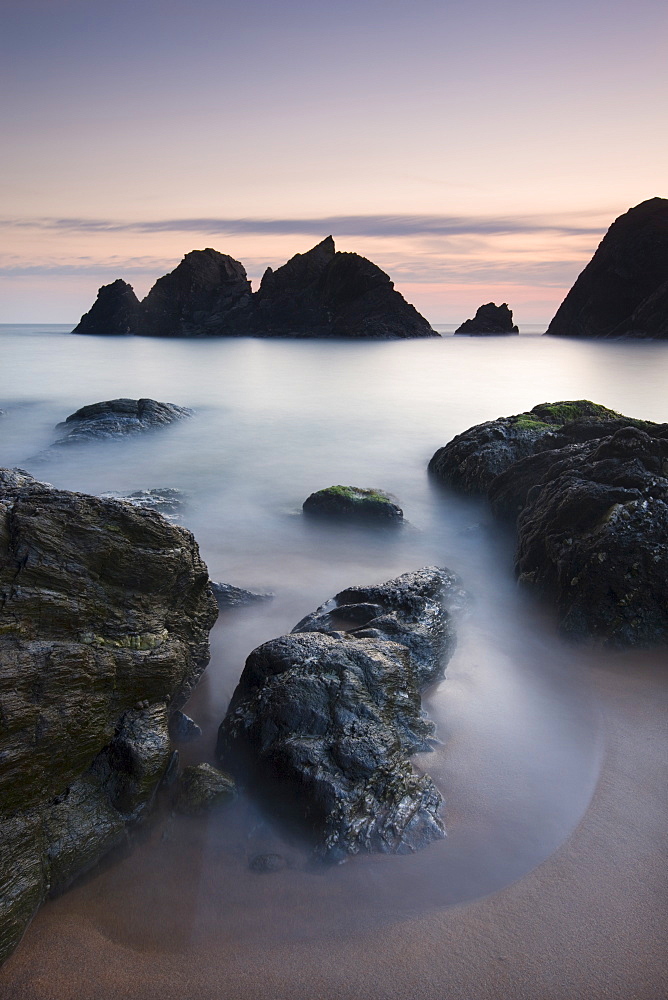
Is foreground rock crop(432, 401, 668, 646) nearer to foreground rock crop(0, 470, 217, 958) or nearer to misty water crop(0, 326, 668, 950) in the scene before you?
misty water crop(0, 326, 668, 950)

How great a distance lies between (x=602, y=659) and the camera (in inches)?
211

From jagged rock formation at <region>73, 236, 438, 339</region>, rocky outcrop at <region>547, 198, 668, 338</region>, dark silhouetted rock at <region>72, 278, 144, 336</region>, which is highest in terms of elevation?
rocky outcrop at <region>547, 198, 668, 338</region>

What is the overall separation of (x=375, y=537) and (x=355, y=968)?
609 centimetres

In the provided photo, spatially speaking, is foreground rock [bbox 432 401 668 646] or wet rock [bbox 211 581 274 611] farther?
wet rock [bbox 211 581 274 611]

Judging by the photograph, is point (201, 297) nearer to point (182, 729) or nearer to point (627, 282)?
point (627, 282)

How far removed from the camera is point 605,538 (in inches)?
232

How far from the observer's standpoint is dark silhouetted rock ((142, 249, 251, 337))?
302 ft

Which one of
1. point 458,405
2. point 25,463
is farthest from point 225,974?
point 458,405

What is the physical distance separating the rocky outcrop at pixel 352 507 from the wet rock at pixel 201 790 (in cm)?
558

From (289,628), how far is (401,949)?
3321 mm

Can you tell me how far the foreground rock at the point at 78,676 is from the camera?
320 cm

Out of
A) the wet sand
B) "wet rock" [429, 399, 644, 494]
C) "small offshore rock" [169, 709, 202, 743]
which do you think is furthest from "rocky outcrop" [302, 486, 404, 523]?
the wet sand

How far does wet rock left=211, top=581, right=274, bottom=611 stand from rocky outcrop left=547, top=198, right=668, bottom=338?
82.3 meters

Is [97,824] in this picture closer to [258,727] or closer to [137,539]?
[258,727]
